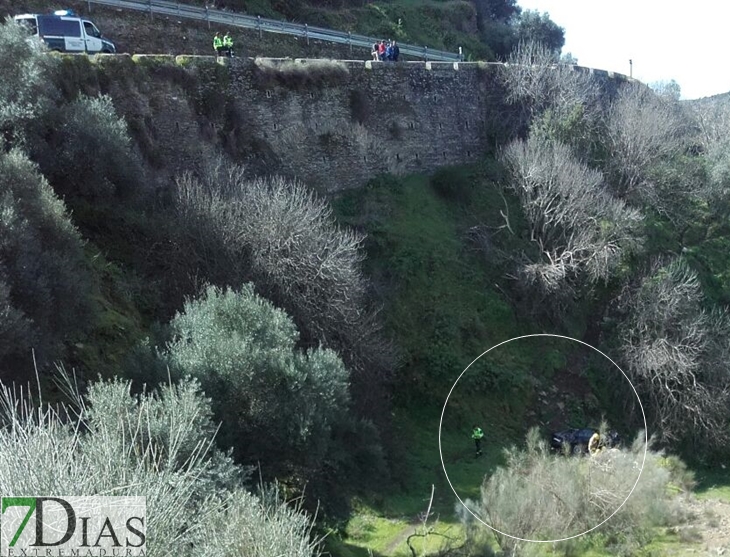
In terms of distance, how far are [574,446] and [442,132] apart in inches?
535

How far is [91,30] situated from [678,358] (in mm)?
18692

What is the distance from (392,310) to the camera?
22.7m

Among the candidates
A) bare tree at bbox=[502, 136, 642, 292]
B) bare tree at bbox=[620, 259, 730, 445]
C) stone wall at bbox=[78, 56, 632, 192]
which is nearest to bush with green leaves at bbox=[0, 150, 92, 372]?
→ stone wall at bbox=[78, 56, 632, 192]

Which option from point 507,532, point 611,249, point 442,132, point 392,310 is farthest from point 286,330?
point 442,132

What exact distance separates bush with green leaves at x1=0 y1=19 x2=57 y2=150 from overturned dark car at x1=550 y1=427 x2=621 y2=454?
14072mm

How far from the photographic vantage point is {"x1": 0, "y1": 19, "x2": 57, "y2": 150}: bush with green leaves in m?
16.5

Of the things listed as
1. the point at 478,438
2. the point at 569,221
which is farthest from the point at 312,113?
the point at 478,438

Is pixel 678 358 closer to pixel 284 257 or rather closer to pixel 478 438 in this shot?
pixel 478 438

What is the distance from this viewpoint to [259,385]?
13148 millimetres

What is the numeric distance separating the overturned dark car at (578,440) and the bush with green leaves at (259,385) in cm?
789

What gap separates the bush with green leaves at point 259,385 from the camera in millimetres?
12805

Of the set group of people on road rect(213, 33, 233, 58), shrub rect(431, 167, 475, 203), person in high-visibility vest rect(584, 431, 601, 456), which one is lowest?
person in high-visibility vest rect(584, 431, 601, 456)

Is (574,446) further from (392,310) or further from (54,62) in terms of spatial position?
(54,62)

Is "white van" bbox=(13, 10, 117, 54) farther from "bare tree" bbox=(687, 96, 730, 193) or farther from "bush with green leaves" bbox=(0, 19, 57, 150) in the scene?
"bare tree" bbox=(687, 96, 730, 193)
